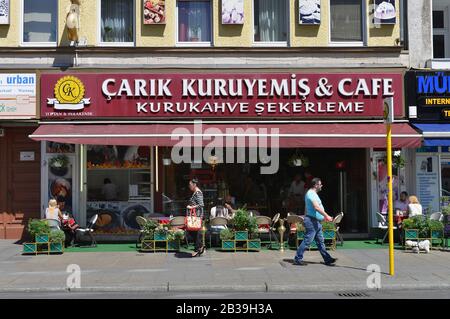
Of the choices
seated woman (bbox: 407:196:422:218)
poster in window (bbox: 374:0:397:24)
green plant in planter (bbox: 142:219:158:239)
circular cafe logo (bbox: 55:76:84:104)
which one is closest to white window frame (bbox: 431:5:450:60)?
poster in window (bbox: 374:0:397:24)

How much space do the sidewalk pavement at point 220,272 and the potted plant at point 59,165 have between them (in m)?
2.59

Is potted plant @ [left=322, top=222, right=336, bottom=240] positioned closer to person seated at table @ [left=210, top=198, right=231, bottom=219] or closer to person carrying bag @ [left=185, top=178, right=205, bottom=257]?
person seated at table @ [left=210, top=198, right=231, bottom=219]

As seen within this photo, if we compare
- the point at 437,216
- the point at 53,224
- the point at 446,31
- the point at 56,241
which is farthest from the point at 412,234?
the point at 53,224

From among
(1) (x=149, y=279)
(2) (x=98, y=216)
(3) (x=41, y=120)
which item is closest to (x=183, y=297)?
(1) (x=149, y=279)

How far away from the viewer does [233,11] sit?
49.8ft

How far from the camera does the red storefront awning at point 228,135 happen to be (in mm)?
13820

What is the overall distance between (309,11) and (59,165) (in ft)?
26.4

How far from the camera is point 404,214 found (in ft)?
46.4

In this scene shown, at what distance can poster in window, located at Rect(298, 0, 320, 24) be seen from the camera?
15.2m

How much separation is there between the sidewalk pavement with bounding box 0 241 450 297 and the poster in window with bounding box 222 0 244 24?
6.41m

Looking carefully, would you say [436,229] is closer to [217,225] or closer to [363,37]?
[217,225]

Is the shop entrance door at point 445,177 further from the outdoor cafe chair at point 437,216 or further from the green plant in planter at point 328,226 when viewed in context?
the green plant in planter at point 328,226

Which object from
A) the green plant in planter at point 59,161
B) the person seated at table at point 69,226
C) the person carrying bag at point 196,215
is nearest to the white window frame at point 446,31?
the person carrying bag at point 196,215
